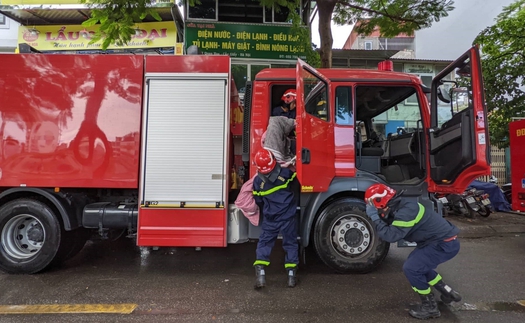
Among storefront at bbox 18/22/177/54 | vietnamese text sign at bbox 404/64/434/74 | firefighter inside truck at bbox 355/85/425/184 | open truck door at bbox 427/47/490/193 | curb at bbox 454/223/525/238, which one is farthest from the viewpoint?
vietnamese text sign at bbox 404/64/434/74

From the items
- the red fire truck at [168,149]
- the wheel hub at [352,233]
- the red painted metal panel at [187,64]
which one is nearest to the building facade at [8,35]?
the red fire truck at [168,149]

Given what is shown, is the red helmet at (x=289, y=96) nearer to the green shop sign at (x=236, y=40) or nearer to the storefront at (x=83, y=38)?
the green shop sign at (x=236, y=40)

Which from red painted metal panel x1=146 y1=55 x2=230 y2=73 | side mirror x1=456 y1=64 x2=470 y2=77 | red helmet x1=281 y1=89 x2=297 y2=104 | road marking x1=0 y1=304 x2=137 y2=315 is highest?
red painted metal panel x1=146 y1=55 x2=230 y2=73

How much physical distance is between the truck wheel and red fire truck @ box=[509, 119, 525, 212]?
7587mm

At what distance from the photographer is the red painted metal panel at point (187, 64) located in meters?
4.20

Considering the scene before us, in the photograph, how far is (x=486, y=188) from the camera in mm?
8438

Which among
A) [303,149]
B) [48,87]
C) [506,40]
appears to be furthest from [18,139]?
[506,40]

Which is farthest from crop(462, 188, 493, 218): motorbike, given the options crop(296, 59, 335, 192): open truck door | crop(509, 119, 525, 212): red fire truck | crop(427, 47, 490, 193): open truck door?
crop(296, 59, 335, 192): open truck door

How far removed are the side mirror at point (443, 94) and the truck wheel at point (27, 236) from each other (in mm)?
4988

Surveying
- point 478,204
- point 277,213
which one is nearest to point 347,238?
point 277,213

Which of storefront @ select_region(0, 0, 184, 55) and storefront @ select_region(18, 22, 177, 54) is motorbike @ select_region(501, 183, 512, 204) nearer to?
storefront @ select_region(0, 0, 184, 55)

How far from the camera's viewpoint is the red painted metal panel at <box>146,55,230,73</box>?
4.20m

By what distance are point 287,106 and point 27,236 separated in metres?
3.70

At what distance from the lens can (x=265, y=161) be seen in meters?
3.83
